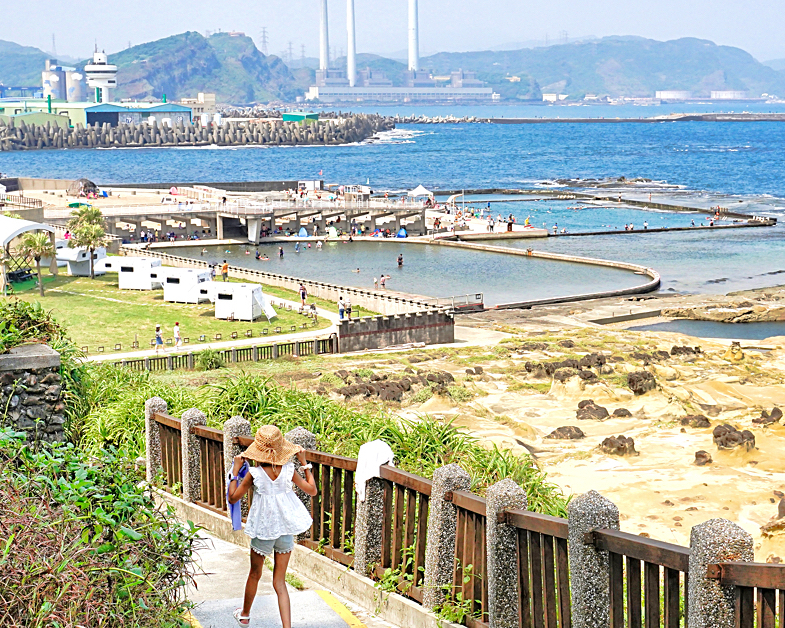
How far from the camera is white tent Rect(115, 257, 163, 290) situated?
164 ft

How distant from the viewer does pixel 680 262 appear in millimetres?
71688

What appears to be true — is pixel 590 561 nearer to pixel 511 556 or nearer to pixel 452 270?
pixel 511 556

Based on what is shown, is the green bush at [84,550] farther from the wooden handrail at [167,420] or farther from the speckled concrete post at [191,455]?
the wooden handrail at [167,420]

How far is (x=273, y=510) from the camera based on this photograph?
795 cm

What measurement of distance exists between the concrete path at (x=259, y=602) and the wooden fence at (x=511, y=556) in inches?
15.6

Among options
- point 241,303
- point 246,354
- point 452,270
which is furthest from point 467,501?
point 452,270

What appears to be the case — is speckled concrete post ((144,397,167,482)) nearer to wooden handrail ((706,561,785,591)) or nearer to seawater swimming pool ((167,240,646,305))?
wooden handrail ((706,561,785,591))

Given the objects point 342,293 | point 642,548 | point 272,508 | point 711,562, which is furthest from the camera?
point 342,293

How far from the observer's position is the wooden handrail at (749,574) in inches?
223

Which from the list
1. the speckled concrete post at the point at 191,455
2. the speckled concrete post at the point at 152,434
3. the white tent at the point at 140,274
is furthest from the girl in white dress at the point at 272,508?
the white tent at the point at 140,274

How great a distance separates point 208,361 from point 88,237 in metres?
20.3

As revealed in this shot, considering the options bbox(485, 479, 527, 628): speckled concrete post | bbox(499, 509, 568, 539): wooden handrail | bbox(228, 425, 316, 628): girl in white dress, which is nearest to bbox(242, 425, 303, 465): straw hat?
bbox(228, 425, 316, 628): girl in white dress

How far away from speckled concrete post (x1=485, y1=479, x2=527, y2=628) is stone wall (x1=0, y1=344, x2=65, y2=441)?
211 inches

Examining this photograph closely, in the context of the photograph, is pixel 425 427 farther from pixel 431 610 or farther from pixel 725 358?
pixel 725 358
